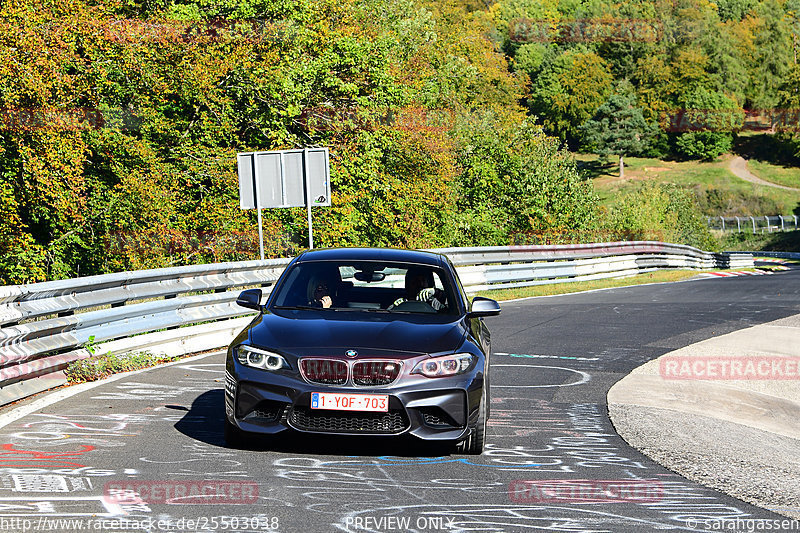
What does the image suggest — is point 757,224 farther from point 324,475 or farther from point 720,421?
point 324,475

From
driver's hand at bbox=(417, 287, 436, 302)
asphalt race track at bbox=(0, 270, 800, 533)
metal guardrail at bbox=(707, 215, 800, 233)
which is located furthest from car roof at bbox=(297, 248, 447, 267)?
metal guardrail at bbox=(707, 215, 800, 233)

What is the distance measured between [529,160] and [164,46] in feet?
99.4

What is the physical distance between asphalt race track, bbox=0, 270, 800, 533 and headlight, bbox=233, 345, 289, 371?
22.4 inches

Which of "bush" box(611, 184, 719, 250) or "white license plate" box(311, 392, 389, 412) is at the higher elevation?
"white license plate" box(311, 392, 389, 412)

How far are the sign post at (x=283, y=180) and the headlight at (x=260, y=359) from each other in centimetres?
1135

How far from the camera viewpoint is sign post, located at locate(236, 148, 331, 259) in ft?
59.5

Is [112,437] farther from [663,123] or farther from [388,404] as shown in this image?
[663,123]

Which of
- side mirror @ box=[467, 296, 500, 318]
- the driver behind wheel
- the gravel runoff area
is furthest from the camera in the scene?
the driver behind wheel

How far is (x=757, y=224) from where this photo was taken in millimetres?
92625

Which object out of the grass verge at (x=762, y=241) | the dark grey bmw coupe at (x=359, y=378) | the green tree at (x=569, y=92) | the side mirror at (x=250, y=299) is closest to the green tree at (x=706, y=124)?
the green tree at (x=569, y=92)

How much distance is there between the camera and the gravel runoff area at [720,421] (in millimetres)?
6406

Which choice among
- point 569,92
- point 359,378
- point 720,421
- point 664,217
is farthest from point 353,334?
point 569,92

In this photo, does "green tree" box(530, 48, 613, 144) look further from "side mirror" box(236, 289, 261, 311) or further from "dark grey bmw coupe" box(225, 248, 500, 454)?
"dark grey bmw coupe" box(225, 248, 500, 454)

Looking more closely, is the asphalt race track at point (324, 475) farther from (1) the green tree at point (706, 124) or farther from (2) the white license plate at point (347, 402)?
(1) the green tree at point (706, 124)
